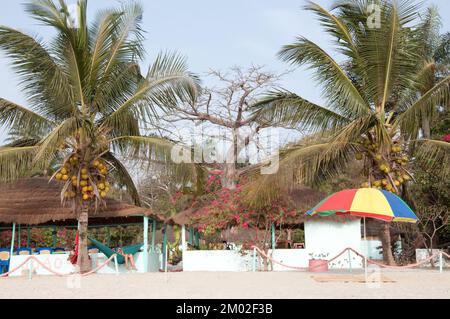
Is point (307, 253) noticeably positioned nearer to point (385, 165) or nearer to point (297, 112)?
point (385, 165)

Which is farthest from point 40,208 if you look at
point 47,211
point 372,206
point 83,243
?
point 372,206

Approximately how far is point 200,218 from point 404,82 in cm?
696

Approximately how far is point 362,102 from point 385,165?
174 cm

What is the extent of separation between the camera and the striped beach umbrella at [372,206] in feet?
40.4

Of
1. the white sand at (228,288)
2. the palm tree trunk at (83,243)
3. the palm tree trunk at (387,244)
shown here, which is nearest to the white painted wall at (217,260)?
the palm tree trunk at (83,243)

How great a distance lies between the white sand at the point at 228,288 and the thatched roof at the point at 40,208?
170 inches

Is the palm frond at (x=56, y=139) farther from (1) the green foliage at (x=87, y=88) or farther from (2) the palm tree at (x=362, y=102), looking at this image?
(2) the palm tree at (x=362, y=102)

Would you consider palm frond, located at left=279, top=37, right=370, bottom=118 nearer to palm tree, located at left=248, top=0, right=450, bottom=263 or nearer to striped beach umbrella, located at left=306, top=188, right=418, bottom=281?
palm tree, located at left=248, top=0, right=450, bottom=263

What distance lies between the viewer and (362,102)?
1574 cm

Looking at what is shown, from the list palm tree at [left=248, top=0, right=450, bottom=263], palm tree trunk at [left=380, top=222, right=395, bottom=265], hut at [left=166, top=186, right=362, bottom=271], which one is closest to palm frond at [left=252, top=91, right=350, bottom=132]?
palm tree at [left=248, top=0, right=450, bottom=263]

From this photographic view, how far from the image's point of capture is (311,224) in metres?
18.1

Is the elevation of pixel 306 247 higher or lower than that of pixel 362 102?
lower
